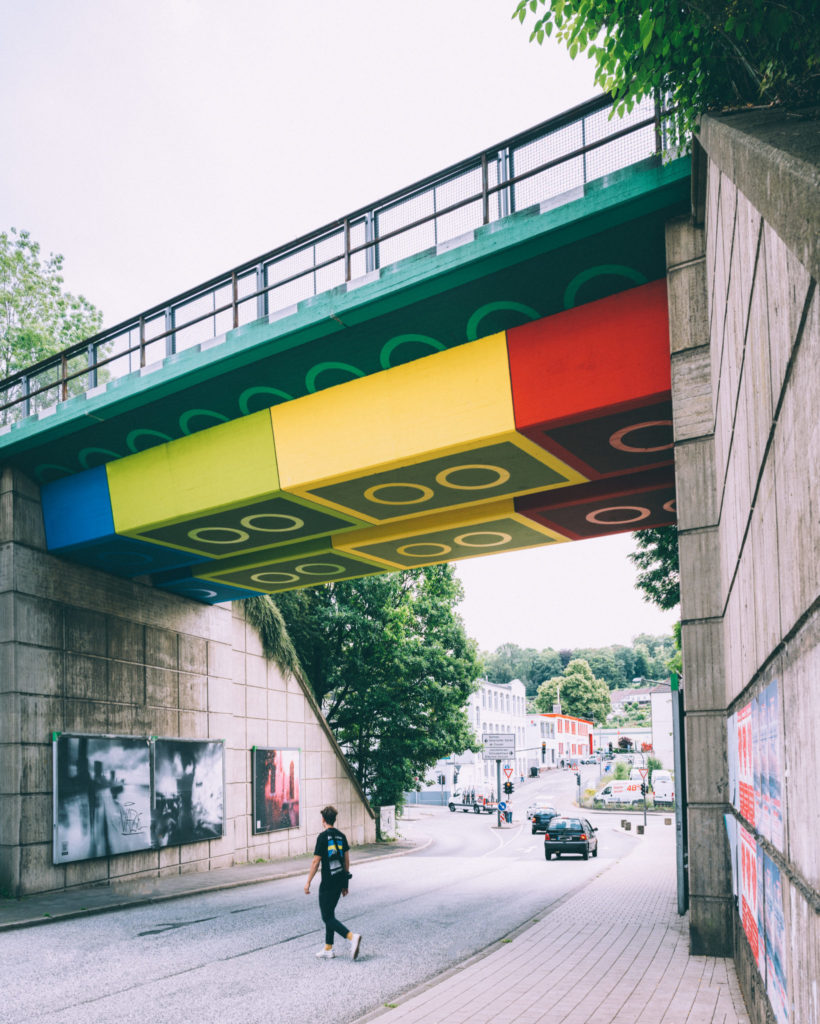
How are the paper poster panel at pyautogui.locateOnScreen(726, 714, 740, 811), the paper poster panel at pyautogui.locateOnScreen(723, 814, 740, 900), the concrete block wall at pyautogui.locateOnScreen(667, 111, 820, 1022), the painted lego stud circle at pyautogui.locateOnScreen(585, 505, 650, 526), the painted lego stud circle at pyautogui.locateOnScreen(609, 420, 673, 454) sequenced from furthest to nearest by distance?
the painted lego stud circle at pyautogui.locateOnScreen(585, 505, 650, 526), the painted lego stud circle at pyautogui.locateOnScreen(609, 420, 673, 454), the paper poster panel at pyautogui.locateOnScreen(723, 814, 740, 900), the paper poster panel at pyautogui.locateOnScreen(726, 714, 740, 811), the concrete block wall at pyautogui.locateOnScreen(667, 111, 820, 1022)

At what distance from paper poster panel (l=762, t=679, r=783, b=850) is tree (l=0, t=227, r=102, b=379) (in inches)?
1390

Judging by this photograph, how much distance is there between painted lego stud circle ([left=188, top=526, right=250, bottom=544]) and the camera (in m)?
17.4

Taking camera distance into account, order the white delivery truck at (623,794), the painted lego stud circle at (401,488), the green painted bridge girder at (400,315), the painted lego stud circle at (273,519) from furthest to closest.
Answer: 1. the white delivery truck at (623,794)
2. the painted lego stud circle at (273,519)
3. the painted lego stud circle at (401,488)
4. the green painted bridge girder at (400,315)

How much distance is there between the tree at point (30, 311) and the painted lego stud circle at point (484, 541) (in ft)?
77.0

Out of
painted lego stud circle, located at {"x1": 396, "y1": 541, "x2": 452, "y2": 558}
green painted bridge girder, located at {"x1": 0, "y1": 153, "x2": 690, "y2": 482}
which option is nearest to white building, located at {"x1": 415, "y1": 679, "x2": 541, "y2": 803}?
painted lego stud circle, located at {"x1": 396, "y1": 541, "x2": 452, "y2": 558}

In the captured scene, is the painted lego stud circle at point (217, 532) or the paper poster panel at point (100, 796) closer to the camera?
the painted lego stud circle at point (217, 532)

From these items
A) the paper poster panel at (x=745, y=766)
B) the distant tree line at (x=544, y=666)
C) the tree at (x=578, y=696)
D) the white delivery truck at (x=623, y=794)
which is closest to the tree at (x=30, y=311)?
the paper poster panel at (x=745, y=766)

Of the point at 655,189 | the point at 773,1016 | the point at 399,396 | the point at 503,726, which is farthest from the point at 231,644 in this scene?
the point at 503,726

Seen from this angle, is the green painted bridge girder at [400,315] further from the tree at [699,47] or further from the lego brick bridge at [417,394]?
the tree at [699,47]

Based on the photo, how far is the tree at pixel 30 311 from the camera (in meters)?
35.8

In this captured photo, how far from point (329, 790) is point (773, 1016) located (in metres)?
25.8

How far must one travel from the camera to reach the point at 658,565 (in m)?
22.8

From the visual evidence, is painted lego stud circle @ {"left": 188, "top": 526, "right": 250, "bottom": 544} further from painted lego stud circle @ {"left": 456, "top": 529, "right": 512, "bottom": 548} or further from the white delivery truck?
the white delivery truck

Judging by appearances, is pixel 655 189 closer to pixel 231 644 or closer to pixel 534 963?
pixel 534 963
